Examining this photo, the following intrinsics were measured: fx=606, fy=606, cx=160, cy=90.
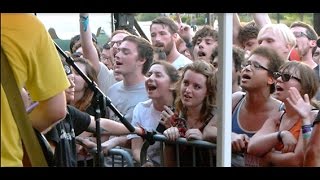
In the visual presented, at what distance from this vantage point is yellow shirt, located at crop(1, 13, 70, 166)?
2.17m

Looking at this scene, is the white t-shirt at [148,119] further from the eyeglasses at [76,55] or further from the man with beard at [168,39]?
the eyeglasses at [76,55]

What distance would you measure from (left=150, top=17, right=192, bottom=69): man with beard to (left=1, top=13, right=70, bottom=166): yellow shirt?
3.13ft

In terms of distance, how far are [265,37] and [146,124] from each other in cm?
76

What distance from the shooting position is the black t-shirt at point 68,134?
291cm

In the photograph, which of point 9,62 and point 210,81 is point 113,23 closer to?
point 210,81

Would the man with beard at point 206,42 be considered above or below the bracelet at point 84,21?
below

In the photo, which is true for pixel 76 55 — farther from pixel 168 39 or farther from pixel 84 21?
pixel 168 39

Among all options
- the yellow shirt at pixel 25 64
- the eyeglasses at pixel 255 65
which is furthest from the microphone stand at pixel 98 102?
the yellow shirt at pixel 25 64

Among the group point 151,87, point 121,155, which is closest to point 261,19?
point 151,87

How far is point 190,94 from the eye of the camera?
122 inches

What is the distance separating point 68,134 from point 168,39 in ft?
2.33

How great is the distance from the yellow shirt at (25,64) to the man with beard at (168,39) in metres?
0.95

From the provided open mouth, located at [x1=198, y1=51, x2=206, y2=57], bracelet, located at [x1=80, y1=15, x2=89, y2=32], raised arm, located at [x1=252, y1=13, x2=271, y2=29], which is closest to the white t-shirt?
open mouth, located at [x1=198, y1=51, x2=206, y2=57]

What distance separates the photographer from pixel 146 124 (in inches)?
125
